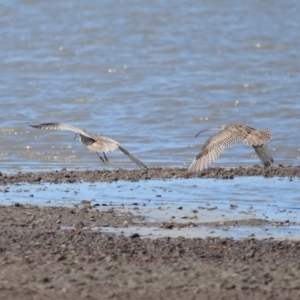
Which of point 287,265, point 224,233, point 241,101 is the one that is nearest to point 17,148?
point 241,101

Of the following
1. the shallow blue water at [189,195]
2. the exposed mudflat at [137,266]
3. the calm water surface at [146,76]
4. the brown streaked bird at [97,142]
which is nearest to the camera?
the exposed mudflat at [137,266]

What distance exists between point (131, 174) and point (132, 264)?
4.52m

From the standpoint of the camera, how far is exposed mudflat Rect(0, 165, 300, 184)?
37.4ft

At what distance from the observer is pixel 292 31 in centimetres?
2705

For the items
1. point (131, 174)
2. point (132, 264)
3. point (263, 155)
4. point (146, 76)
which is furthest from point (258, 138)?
point (146, 76)

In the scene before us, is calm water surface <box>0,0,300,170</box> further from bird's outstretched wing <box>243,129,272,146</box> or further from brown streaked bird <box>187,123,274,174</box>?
bird's outstretched wing <box>243,129,272,146</box>

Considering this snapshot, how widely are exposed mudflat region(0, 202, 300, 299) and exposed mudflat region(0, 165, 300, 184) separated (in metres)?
2.72

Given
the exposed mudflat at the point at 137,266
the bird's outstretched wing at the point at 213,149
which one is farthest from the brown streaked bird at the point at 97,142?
the exposed mudflat at the point at 137,266

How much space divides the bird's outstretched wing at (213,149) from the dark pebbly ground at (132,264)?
1.92 meters

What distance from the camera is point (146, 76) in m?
21.5

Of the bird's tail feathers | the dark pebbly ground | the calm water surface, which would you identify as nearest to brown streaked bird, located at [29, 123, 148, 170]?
the bird's tail feathers

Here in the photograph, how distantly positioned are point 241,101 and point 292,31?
9.06 m

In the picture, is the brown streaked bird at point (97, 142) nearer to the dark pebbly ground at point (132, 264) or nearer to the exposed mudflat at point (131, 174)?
the exposed mudflat at point (131, 174)

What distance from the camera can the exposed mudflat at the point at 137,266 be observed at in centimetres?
665
